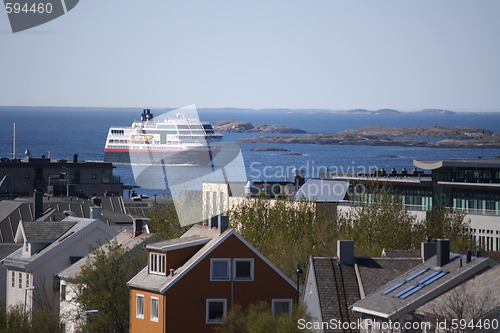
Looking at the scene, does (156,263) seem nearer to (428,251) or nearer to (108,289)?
(108,289)

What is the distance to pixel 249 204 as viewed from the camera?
6019 cm

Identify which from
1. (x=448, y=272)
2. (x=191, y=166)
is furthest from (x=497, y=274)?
(x=191, y=166)

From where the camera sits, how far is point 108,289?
32.6 meters

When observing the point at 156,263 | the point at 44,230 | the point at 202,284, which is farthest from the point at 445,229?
the point at 202,284

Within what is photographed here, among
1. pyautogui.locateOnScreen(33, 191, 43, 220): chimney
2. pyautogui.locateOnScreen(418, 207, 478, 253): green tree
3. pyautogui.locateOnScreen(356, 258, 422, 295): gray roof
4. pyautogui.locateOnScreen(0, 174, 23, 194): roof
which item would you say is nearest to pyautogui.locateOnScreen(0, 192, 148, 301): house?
pyautogui.locateOnScreen(33, 191, 43, 220): chimney

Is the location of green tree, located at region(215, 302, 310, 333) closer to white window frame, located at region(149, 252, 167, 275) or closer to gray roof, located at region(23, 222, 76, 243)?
white window frame, located at region(149, 252, 167, 275)

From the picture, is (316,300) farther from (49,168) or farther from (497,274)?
(49,168)

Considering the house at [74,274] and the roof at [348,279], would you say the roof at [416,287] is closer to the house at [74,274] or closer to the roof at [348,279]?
the roof at [348,279]

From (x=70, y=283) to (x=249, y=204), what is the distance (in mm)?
24312

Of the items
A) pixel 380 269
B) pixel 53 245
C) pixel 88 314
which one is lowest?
pixel 88 314

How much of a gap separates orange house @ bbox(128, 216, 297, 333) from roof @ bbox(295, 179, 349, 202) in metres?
42.9

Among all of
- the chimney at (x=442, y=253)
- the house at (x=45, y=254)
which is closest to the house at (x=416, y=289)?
the chimney at (x=442, y=253)

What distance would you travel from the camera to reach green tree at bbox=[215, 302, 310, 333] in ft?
83.3

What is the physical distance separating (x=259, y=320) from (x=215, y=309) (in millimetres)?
4735
